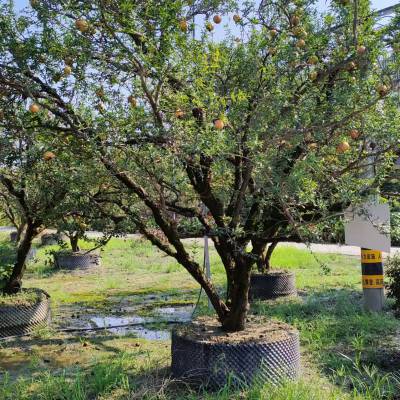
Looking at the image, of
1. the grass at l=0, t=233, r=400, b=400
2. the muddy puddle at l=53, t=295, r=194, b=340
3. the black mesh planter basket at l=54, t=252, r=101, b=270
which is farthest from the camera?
the black mesh planter basket at l=54, t=252, r=101, b=270

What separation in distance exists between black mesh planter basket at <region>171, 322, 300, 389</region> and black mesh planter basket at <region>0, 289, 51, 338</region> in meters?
3.19

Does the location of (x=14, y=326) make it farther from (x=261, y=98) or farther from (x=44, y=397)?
(x=261, y=98)

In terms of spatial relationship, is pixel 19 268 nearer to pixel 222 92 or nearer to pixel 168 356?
pixel 168 356

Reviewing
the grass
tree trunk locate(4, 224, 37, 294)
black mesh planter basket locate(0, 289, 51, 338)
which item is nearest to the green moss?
black mesh planter basket locate(0, 289, 51, 338)

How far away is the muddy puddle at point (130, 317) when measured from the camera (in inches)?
267

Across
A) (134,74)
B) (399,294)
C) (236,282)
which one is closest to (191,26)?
(134,74)

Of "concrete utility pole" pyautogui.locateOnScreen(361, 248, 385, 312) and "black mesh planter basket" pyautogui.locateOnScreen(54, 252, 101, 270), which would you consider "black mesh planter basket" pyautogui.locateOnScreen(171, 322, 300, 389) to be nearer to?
"concrete utility pole" pyautogui.locateOnScreen(361, 248, 385, 312)

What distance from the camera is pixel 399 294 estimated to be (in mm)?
6348

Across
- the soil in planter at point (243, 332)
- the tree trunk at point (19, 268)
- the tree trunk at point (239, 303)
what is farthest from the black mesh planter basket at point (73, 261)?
the tree trunk at point (239, 303)

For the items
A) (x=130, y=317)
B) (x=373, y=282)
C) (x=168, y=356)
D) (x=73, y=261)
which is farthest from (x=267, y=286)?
(x=73, y=261)

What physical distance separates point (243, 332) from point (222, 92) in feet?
6.51

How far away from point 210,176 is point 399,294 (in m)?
3.32

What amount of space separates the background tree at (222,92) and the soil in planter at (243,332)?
708 millimetres

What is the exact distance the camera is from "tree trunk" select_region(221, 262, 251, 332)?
4.43m
